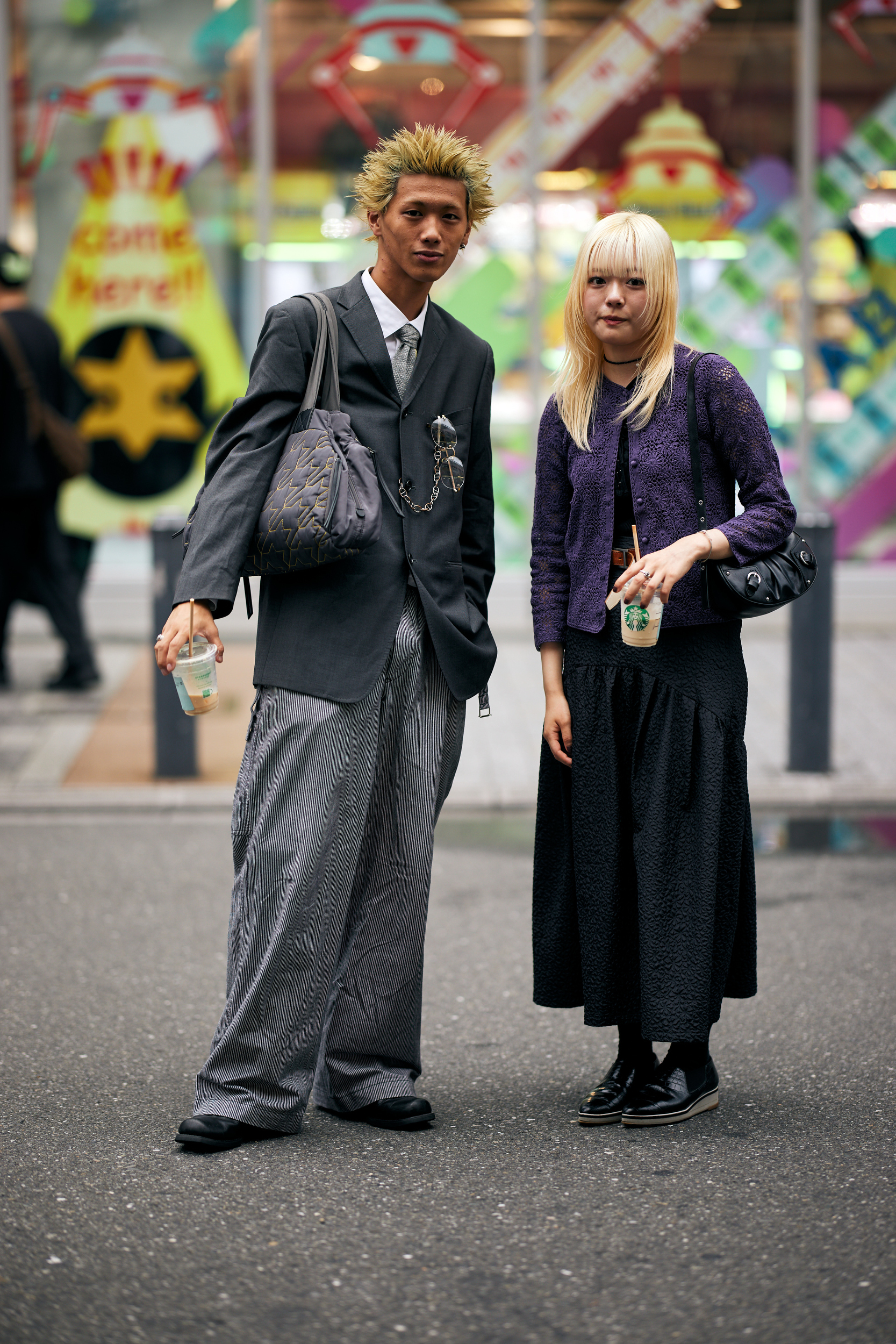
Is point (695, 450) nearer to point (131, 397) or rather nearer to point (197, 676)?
point (197, 676)

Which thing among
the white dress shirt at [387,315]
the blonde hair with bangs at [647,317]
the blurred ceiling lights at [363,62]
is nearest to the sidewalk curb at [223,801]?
the blonde hair with bangs at [647,317]

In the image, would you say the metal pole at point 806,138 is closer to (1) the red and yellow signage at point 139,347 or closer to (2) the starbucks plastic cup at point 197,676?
(1) the red and yellow signage at point 139,347

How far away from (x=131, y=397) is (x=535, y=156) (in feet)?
9.67

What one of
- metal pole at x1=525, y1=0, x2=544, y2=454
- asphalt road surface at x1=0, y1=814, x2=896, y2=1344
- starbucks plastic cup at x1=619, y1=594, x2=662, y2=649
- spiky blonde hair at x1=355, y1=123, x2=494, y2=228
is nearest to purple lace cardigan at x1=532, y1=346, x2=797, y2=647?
starbucks plastic cup at x1=619, y1=594, x2=662, y2=649

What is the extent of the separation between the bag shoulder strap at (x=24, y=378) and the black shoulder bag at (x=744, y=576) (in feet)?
17.9

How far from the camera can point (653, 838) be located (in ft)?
11.1

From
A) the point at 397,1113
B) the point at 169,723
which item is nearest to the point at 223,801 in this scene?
the point at 169,723

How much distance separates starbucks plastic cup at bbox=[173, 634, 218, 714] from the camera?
3158 mm

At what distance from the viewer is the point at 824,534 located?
6.48 metres

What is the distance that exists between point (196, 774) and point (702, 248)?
5402mm

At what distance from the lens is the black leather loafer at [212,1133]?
10.9 ft

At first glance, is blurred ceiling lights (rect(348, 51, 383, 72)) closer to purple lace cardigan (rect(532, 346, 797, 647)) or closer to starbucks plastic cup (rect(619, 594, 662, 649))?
purple lace cardigan (rect(532, 346, 797, 647))

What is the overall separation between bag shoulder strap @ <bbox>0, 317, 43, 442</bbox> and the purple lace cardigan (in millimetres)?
5268

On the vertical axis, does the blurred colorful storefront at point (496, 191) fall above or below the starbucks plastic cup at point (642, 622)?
above
